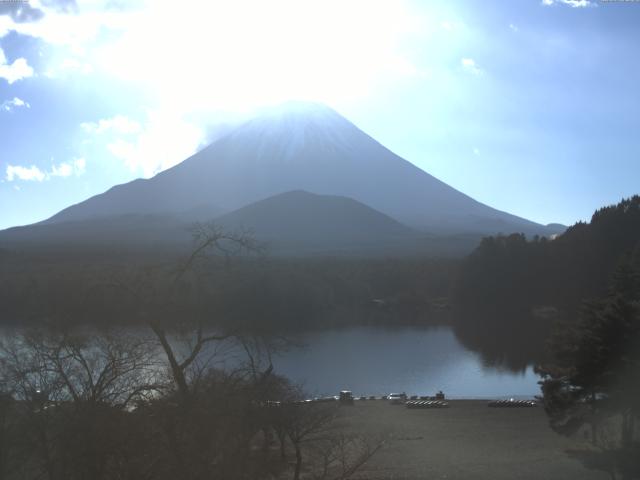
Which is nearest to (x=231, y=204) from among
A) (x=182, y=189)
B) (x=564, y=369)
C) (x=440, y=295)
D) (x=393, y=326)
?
(x=182, y=189)

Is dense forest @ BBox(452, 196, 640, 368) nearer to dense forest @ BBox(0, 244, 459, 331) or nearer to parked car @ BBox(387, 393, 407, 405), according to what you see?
dense forest @ BBox(0, 244, 459, 331)

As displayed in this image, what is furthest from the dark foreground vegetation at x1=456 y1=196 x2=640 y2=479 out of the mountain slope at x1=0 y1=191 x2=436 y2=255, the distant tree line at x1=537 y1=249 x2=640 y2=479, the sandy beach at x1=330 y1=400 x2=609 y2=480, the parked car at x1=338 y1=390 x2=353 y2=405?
the mountain slope at x1=0 y1=191 x2=436 y2=255

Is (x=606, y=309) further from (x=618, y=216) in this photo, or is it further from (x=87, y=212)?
(x=87, y=212)

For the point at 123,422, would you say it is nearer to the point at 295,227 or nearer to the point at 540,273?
the point at 540,273

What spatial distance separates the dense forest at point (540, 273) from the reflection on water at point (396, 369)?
641 centimetres

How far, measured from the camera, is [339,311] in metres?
35.1

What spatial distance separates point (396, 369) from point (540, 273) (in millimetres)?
20242

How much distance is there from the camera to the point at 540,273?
37844 mm

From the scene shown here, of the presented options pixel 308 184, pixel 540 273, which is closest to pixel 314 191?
pixel 308 184

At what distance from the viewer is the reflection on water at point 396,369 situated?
17.5m

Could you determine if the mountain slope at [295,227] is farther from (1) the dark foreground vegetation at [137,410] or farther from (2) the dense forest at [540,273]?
(1) the dark foreground vegetation at [137,410]

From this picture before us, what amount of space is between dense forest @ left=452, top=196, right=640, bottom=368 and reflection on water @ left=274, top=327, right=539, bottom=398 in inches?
252

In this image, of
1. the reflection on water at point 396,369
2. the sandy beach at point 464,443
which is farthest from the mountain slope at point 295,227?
the sandy beach at point 464,443

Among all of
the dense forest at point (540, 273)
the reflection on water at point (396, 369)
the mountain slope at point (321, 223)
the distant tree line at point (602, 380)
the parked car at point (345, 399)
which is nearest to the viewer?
the distant tree line at point (602, 380)
